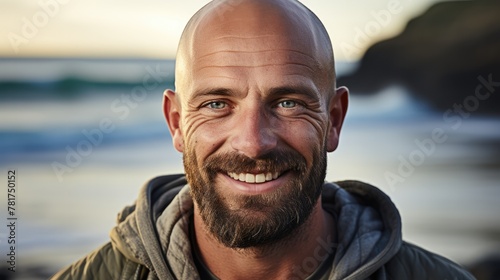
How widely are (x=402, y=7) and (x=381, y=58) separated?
0.80 metres

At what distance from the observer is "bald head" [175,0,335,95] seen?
2.39 meters

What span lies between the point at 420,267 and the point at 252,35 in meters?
0.85

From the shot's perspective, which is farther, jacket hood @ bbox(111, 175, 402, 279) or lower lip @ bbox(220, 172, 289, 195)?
jacket hood @ bbox(111, 175, 402, 279)

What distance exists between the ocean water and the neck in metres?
2.73

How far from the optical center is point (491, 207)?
6.61 meters

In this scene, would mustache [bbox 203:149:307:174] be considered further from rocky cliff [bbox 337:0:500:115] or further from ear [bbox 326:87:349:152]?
rocky cliff [bbox 337:0:500:115]

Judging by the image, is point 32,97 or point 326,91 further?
point 32,97

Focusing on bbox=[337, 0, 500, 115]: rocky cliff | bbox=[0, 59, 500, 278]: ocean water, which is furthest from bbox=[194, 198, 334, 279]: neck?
bbox=[337, 0, 500, 115]: rocky cliff

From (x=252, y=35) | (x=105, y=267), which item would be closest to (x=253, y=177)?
(x=252, y=35)

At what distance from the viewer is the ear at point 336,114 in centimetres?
260

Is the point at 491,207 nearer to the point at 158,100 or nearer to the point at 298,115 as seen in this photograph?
the point at 158,100

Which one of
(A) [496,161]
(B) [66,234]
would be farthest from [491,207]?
(B) [66,234]

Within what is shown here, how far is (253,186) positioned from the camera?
7.72 feet

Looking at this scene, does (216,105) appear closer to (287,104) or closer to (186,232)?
(287,104)
